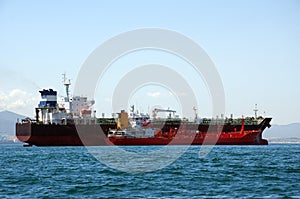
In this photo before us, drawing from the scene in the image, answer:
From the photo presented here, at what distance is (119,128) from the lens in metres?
77.8

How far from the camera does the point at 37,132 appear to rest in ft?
240

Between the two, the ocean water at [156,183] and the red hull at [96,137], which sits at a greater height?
the red hull at [96,137]

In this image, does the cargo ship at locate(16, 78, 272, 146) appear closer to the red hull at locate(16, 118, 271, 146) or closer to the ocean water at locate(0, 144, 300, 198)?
the red hull at locate(16, 118, 271, 146)

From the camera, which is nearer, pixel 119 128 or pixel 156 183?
pixel 156 183

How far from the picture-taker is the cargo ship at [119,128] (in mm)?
73250

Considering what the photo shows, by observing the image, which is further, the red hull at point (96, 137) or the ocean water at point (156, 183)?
the red hull at point (96, 137)

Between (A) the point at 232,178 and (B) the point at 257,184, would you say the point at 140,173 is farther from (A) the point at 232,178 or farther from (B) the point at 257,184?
(B) the point at 257,184

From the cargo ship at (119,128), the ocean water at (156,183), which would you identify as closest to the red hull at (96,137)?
the cargo ship at (119,128)

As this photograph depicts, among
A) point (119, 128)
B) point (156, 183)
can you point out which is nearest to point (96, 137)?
point (119, 128)

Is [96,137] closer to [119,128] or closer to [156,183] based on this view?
[119,128]

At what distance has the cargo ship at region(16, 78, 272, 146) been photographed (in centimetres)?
7325

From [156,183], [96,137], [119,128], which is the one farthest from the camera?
[119,128]

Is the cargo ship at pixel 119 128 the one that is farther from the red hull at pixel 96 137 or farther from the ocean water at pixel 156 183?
the ocean water at pixel 156 183

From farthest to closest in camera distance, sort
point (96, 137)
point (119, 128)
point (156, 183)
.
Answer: point (119, 128), point (96, 137), point (156, 183)
